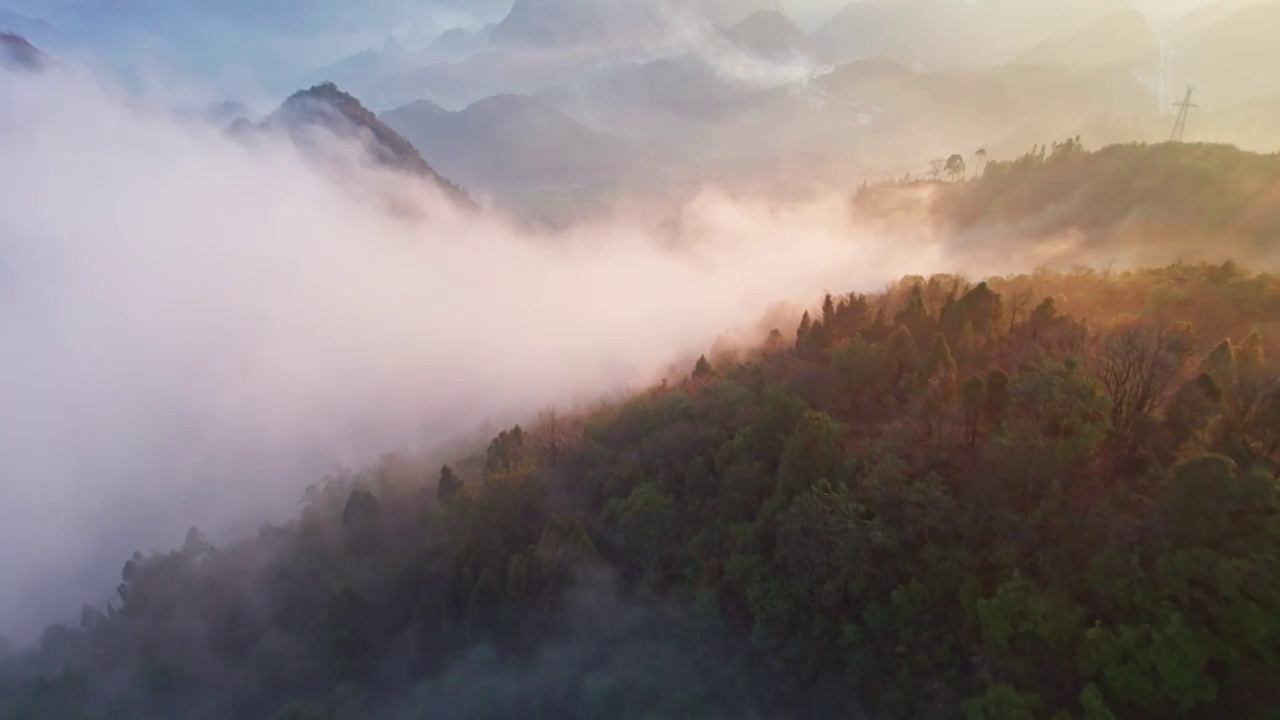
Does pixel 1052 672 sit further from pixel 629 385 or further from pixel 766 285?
pixel 766 285

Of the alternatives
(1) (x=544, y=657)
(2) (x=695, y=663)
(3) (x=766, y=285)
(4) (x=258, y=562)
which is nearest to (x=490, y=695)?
(1) (x=544, y=657)

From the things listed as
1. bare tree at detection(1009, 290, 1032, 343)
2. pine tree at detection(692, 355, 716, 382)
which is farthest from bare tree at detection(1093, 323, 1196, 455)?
pine tree at detection(692, 355, 716, 382)

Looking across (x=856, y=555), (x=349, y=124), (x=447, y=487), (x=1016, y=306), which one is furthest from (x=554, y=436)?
(x=349, y=124)

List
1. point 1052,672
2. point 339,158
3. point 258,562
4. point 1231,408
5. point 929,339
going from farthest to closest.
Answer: point 339,158 → point 258,562 → point 929,339 → point 1231,408 → point 1052,672

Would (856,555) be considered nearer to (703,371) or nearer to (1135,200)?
(703,371)

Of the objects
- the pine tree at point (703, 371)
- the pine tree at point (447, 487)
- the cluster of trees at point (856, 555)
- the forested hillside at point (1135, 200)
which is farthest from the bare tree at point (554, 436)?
the forested hillside at point (1135, 200)

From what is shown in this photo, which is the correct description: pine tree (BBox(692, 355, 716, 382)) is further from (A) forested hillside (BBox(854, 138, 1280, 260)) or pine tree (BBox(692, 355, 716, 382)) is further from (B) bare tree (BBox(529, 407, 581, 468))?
(A) forested hillside (BBox(854, 138, 1280, 260))
